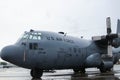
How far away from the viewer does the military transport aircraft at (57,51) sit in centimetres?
2009

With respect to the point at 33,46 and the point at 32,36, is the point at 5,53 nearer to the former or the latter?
the point at 33,46

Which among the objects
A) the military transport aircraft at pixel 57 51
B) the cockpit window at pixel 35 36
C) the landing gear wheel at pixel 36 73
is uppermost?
the cockpit window at pixel 35 36

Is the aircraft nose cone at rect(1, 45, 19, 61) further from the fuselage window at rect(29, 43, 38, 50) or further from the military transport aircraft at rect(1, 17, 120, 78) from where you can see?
the fuselage window at rect(29, 43, 38, 50)

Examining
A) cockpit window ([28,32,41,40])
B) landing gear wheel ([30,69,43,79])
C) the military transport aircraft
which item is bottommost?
landing gear wheel ([30,69,43,79])

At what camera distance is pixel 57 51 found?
22484 mm

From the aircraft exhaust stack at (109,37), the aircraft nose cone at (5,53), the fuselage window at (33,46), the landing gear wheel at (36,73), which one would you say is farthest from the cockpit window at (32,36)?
the aircraft exhaust stack at (109,37)

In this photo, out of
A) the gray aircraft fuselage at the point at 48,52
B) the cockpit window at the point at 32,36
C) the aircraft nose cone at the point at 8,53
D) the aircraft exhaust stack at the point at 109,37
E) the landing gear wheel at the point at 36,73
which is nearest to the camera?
the aircraft nose cone at the point at 8,53

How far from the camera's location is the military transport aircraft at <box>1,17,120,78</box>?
20.1 meters

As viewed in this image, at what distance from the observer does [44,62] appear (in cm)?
2131

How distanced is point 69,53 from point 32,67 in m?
4.33

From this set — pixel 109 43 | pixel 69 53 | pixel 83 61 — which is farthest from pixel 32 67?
pixel 109 43

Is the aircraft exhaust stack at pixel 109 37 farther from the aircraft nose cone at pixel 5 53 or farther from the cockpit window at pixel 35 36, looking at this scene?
the aircraft nose cone at pixel 5 53

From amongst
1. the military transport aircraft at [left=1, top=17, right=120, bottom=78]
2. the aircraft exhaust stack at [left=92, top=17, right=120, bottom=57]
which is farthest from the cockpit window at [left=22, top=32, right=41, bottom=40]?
the aircraft exhaust stack at [left=92, top=17, right=120, bottom=57]

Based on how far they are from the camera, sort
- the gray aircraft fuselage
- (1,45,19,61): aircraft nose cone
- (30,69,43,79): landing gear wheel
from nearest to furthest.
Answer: (1,45,19,61): aircraft nose cone → the gray aircraft fuselage → (30,69,43,79): landing gear wheel
